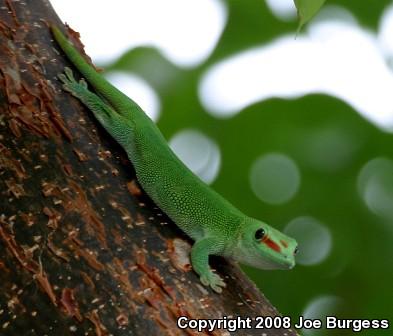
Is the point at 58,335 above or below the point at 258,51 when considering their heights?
below

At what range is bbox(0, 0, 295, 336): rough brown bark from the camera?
5.99ft

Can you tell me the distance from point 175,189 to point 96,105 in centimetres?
49

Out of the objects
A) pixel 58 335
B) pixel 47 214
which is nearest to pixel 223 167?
pixel 47 214

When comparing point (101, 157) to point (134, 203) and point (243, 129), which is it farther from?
point (243, 129)

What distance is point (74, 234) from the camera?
1.92m

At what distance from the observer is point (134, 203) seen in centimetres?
210

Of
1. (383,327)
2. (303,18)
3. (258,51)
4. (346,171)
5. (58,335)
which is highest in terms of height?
(303,18)

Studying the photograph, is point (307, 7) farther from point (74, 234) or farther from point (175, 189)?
point (175, 189)

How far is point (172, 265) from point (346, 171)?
106cm

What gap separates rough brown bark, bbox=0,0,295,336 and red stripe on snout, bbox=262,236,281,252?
0.34m

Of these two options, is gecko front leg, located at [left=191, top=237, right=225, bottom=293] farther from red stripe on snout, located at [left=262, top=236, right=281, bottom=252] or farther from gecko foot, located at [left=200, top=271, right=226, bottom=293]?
red stripe on snout, located at [left=262, top=236, right=281, bottom=252]

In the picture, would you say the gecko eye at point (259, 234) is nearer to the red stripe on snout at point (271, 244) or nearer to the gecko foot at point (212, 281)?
Answer: the red stripe on snout at point (271, 244)

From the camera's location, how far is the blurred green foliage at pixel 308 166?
8.81 feet

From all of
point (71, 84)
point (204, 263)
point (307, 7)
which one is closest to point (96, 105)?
point (71, 84)
